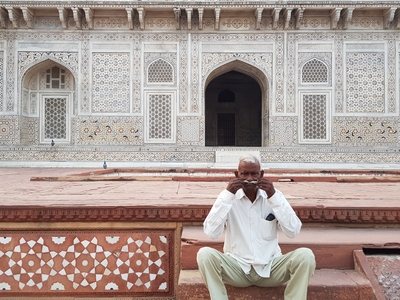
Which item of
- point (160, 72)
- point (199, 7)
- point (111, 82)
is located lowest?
point (111, 82)

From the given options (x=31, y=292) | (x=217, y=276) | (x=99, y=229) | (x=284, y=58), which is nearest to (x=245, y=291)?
(x=217, y=276)

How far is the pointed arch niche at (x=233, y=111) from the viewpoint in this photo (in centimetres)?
1255

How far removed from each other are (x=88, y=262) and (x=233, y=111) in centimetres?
1148

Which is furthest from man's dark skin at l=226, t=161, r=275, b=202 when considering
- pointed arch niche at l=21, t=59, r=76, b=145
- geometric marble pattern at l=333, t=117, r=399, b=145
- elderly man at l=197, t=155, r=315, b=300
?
pointed arch niche at l=21, t=59, r=76, b=145

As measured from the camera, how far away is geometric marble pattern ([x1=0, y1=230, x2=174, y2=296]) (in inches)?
66.6

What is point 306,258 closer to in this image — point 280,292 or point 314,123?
point 280,292

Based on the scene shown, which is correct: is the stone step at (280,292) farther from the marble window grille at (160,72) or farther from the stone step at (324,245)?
the marble window grille at (160,72)

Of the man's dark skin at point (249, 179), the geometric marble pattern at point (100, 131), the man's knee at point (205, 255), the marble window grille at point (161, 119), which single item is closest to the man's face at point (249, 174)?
the man's dark skin at point (249, 179)

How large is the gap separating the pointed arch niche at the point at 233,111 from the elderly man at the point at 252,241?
36.1 ft

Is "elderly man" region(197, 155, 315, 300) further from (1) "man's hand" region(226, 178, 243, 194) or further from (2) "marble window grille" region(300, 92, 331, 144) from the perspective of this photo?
(2) "marble window grille" region(300, 92, 331, 144)

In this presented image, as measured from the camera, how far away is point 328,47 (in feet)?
28.5

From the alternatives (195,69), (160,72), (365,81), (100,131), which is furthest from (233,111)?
(100,131)

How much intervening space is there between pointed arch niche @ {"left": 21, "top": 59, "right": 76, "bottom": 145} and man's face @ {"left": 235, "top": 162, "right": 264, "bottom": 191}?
843cm

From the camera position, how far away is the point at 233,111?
42.3ft
